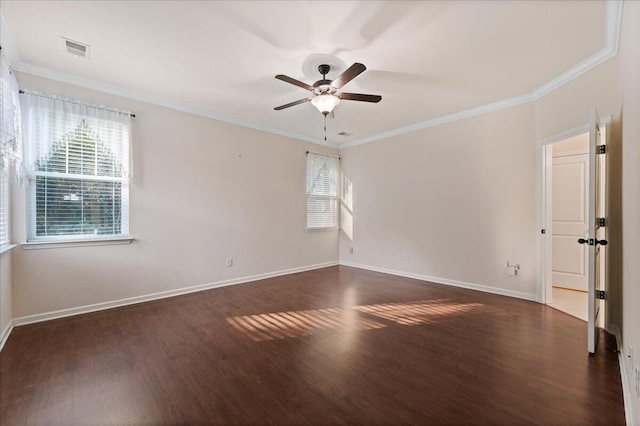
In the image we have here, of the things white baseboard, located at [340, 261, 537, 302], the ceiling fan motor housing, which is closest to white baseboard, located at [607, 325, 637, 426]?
white baseboard, located at [340, 261, 537, 302]

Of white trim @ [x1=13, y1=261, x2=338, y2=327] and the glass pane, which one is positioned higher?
the glass pane

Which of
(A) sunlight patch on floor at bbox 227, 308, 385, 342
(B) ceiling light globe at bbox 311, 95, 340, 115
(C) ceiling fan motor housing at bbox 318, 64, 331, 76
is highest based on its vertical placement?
(C) ceiling fan motor housing at bbox 318, 64, 331, 76

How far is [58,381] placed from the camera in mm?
1997

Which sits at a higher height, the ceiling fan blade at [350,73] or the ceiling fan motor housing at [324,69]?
the ceiling fan motor housing at [324,69]

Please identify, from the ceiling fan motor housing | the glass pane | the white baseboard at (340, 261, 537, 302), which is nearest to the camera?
the ceiling fan motor housing

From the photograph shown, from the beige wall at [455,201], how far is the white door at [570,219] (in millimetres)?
1042

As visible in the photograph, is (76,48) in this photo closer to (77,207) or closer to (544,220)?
(77,207)

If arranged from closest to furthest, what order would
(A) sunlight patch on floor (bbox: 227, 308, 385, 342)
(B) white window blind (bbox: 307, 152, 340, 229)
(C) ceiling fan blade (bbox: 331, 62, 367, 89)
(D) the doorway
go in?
1. (C) ceiling fan blade (bbox: 331, 62, 367, 89)
2. (A) sunlight patch on floor (bbox: 227, 308, 385, 342)
3. (D) the doorway
4. (B) white window blind (bbox: 307, 152, 340, 229)

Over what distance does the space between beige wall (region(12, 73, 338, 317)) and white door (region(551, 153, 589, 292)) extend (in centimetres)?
429

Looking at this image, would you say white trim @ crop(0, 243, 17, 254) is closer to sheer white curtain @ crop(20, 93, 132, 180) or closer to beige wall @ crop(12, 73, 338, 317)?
beige wall @ crop(12, 73, 338, 317)

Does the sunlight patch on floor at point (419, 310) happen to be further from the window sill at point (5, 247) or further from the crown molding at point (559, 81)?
the window sill at point (5, 247)

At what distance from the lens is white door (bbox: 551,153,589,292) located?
169 inches

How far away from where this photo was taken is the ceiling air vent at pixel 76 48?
2.60 meters

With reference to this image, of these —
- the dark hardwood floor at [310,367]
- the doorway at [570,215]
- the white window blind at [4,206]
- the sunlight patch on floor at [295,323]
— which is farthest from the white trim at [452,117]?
the white window blind at [4,206]
